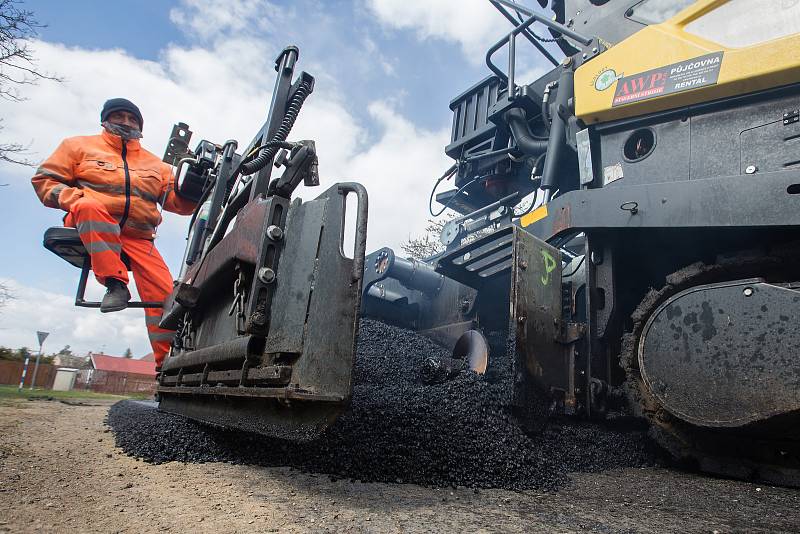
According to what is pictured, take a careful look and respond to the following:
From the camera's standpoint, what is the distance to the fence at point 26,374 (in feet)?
62.2

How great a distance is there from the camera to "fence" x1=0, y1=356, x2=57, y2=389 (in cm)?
1897

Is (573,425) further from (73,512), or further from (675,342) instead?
(73,512)

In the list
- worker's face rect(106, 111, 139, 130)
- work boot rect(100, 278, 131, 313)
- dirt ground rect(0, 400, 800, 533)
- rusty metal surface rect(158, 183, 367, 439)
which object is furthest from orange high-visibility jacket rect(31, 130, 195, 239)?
rusty metal surface rect(158, 183, 367, 439)

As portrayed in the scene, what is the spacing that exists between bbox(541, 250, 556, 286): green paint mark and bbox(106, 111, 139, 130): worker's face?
3373 mm

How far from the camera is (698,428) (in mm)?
2088

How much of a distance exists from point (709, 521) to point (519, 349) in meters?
0.96

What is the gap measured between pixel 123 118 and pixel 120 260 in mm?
1369

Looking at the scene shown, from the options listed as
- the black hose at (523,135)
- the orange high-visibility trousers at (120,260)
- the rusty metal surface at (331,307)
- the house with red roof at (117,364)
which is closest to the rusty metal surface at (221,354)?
the rusty metal surface at (331,307)

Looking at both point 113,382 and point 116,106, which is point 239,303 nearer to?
point 116,106

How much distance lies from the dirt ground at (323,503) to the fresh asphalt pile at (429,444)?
10 cm

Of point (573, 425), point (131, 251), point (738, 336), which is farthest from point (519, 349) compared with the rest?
point (131, 251)

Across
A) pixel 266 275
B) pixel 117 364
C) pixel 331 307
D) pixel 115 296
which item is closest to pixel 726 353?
pixel 331 307

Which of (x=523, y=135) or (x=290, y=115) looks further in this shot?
(x=523, y=135)

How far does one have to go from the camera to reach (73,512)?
1.43 meters
